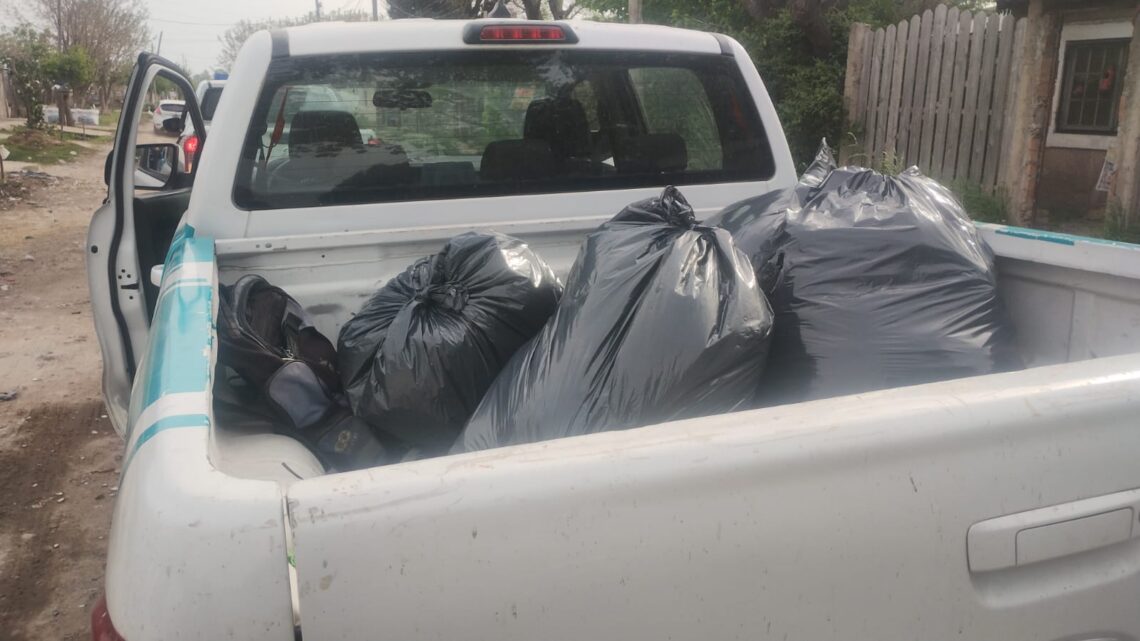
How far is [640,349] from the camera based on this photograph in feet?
5.21

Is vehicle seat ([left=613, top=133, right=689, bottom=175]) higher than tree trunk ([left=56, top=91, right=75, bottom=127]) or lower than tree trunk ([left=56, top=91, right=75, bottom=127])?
higher

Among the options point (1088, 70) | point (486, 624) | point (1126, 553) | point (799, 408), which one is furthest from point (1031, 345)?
point (1088, 70)

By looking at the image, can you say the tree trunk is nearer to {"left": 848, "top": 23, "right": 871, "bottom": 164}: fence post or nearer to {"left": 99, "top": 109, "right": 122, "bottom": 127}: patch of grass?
{"left": 99, "top": 109, "right": 122, "bottom": 127}: patch of grass

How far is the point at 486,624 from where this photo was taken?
1008 millimetres

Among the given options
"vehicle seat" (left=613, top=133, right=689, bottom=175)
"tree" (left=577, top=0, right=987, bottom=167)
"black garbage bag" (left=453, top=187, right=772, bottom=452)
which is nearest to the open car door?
"vehicle seat" (left=613, top=133, right=689, bottom=175)

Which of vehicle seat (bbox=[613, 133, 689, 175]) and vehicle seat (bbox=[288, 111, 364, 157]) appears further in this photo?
vehicle seat (bbox=[613, 133, 689, 175])

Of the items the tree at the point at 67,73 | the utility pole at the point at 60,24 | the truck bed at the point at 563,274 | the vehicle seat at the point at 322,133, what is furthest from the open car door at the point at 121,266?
the utility pole at the point at 60,24

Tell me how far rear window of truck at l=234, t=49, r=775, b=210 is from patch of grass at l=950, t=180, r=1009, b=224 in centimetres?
525

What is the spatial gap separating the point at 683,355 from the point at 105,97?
48.0 metres

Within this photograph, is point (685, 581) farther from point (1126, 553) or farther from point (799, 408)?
point (1126, 553)

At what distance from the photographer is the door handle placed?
46.6 inches

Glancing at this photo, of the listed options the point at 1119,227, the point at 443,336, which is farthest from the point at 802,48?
the point at 443,336

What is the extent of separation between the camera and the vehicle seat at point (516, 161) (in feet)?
9.27

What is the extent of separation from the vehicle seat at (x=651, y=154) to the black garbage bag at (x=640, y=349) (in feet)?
3.80
